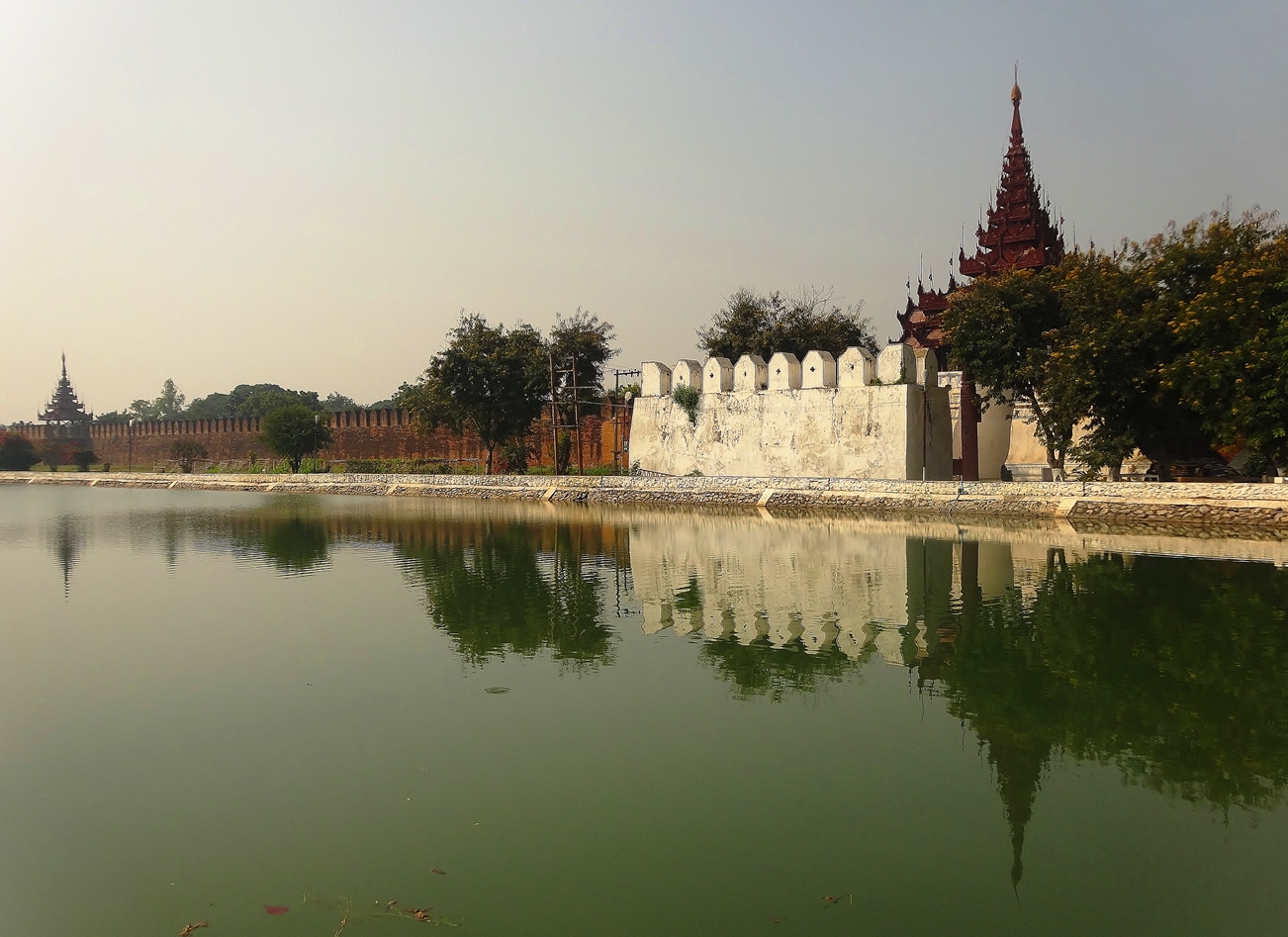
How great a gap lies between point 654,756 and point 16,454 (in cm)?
5584

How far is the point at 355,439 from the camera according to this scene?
4112 cm

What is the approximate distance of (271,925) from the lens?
10.1 feet

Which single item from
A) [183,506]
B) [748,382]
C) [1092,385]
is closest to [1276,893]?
[1092,385]

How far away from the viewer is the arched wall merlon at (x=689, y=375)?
2366cm

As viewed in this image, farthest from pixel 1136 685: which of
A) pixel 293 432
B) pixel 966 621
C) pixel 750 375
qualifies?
pixel 293 432

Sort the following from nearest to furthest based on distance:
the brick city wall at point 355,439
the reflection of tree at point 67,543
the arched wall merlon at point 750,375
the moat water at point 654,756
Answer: the moat water at point 654,756 → the reflection of tree at point 67,543 → the arched wall merlon at point 750,375 → the brick city wall at point 355,439

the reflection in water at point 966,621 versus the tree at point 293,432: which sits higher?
the tree at point 293,432

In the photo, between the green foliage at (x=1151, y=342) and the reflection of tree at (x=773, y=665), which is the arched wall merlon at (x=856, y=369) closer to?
the green foliage at (x=1151, y=342)

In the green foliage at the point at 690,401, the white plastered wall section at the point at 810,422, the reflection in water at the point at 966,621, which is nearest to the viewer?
the reflection in water at the point at 966,621

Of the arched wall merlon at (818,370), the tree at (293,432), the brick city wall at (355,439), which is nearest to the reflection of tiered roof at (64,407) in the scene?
the brick city wall at (355,439)

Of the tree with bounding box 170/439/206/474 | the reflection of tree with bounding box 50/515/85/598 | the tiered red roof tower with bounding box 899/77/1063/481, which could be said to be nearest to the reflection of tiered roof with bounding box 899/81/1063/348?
the tiered red roof tower with bounding box 899/77/1063/481

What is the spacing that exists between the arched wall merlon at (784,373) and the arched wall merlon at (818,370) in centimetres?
22

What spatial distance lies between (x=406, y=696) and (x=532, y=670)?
90 cm

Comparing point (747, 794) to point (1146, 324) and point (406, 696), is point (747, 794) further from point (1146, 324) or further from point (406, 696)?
point (1146, 324)
